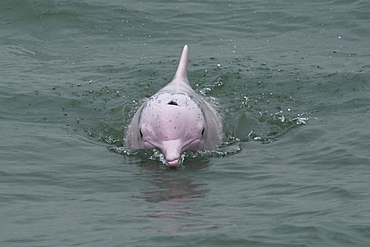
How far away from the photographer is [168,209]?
9.09 meters

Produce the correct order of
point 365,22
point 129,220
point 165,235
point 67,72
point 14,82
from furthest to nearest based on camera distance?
point 365,22 → point 67,72 → point 14,82 → point 129,220 → point 165,235

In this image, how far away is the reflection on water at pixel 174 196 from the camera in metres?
8.31

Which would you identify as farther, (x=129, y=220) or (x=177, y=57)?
(x=177, y=57)

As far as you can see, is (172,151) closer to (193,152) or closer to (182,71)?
(193,152)

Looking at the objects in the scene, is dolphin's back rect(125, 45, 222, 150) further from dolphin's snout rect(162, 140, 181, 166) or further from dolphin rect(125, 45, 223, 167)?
dolphin's snout rect(162, 140, 181, 166)

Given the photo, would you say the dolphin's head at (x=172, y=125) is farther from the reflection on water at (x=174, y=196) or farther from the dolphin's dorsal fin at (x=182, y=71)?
the dolphin's dorsal fin at (x=182, y=71)

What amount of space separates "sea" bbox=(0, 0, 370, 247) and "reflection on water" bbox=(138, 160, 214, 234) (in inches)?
1.1

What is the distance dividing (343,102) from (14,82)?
7.06 m

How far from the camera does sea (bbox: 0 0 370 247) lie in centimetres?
838

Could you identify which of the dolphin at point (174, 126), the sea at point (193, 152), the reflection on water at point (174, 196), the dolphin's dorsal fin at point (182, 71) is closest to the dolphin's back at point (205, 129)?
the dolphin at point (174, 126)

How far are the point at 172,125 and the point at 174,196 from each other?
1.80 meters

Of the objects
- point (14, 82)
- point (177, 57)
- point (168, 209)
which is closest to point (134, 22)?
point (177, 57)

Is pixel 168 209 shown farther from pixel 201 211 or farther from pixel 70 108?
pixel 70 108

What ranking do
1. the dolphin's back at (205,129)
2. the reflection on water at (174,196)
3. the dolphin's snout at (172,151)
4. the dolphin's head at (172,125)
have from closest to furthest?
1. the reflection on water at (174,196)
2. the dolphin's snout at (172,151)
3. the dolphin's head at (172,125)
4. the dolphin's back at (205,129)
